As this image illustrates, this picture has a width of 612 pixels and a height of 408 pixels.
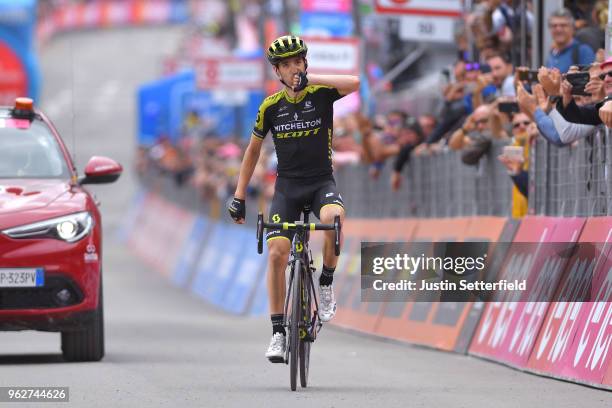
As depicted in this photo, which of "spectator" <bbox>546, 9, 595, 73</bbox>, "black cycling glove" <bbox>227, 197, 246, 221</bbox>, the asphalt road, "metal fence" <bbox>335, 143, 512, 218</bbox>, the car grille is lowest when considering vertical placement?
the asphalt road

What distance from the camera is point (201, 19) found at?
2534 inches

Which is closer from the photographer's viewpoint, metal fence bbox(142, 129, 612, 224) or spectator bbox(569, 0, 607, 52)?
metal fence bbox(142, 129, 612, 224)

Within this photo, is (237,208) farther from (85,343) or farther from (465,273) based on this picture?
(85,343)

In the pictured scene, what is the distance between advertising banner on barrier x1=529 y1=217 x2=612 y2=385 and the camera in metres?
11.5

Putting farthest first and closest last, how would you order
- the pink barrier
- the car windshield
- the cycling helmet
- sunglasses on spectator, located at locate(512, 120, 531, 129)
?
the pink barrier
sunglasses on spectator, located at locate(512, 120, 531, 129)
the car windshield
the cycling helmet

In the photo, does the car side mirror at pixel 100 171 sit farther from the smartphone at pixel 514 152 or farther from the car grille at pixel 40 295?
the smartphone at pixel 514 152

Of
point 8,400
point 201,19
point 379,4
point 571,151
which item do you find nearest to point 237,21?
point 201,19

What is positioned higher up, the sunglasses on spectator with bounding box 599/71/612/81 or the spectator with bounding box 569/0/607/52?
the spectator with bounding box 569/0/607/52

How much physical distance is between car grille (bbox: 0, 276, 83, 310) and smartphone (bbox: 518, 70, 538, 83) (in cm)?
408

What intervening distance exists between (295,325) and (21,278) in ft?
9.10

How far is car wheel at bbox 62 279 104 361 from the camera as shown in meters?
13.9

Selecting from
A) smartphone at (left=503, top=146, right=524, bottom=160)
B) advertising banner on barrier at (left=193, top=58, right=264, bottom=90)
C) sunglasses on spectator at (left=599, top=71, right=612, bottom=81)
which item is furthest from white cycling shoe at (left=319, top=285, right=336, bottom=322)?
advertising banner on barrier at (left=193, top=58, right=264, bottom=90)

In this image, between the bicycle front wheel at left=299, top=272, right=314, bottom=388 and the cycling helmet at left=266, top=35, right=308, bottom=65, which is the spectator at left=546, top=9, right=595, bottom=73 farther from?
the bicycle front wheel at left=299, top=272, right=314, bottom=388

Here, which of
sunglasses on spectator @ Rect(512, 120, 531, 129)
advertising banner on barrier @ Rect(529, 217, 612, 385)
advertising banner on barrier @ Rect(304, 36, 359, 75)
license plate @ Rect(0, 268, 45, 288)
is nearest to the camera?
advertising banner on barrier @ Rect(529, 217, 612, 385)
